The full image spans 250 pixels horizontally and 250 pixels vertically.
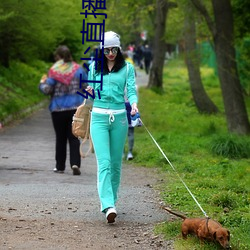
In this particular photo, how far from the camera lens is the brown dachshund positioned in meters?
5.98

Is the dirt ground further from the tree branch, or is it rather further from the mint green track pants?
the tree branch

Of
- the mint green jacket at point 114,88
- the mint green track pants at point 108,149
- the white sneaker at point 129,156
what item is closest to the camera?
the mint green track pants at point 108,149

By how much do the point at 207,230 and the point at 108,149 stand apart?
1.69 m

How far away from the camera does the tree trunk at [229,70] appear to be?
52.6 ft

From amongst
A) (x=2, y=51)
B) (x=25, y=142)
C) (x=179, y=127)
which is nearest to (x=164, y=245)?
(x=25, y=142)

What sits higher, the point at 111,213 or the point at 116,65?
the point at 116,65

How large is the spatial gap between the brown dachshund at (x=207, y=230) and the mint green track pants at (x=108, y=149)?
1059 mm

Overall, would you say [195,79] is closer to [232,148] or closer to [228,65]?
[228,65]

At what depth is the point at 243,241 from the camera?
6.36 meters

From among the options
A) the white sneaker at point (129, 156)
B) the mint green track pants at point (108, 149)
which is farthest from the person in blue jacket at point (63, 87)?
the mint green track pants at point (108, 149)

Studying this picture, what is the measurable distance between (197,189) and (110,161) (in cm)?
224

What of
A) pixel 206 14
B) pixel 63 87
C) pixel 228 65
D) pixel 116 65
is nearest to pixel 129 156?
pixel 63 87

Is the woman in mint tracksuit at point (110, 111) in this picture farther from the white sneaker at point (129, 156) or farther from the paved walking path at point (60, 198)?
the white sneaker at point (129, 156)

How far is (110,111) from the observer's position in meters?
7.50
